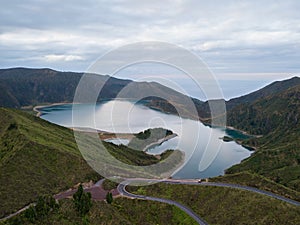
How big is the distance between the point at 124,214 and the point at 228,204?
1559 cm

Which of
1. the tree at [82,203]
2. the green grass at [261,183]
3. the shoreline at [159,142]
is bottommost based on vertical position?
the shoreline at [159,142]

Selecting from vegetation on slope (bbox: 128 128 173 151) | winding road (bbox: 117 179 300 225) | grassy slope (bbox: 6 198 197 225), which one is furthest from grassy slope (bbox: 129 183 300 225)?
vegetation on slope (bbox: 128 128 173 151)

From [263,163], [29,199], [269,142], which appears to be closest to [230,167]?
[263,163]

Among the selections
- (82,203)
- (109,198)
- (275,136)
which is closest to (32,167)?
(109,198)

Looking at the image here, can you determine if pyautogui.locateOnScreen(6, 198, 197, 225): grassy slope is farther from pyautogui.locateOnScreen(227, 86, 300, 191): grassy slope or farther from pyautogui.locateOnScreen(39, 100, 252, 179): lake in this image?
pyautogui.locateOnScreen(227, 86, 300, 191): grassy slope

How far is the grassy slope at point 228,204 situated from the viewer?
1686 inches

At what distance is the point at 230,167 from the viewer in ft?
330

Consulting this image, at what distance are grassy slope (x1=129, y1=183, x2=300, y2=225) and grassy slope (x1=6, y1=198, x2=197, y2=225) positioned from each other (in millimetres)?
3561

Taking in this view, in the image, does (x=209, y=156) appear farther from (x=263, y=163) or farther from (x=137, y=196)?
(x=137, y=196)

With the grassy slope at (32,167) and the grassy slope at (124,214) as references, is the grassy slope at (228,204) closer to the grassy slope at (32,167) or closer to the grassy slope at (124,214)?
the grassy slope at (124,214)

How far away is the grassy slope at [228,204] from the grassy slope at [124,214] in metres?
3.56

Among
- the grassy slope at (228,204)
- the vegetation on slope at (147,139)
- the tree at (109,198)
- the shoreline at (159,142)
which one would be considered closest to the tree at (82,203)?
the tree at (109,198)

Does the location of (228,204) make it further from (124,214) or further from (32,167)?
(32,167)

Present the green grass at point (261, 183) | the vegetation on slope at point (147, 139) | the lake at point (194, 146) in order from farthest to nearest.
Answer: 1. the vegetation on slope at point (147, 139)
2. the lake at point (194, 146)
3. the green grass at point (261, 183)
